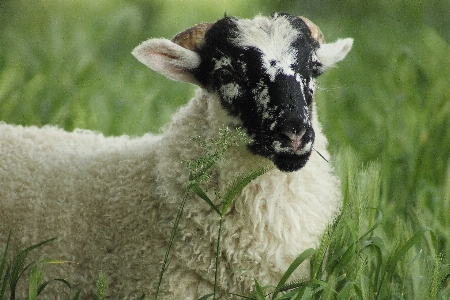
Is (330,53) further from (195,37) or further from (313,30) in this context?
(195,37)

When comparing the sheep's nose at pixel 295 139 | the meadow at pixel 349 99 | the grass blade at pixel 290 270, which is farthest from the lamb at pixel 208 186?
the grass blade at pixel 290 270

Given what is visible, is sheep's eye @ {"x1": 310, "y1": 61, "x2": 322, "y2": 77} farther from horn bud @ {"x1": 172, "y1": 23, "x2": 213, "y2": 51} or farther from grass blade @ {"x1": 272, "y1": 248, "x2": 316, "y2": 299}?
grass blade @ {"x1": 272, "y1": 248, "x2": 316, "y2": 299}

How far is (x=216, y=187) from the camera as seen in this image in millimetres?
3363

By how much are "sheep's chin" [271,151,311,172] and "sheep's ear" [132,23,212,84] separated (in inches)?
26.5

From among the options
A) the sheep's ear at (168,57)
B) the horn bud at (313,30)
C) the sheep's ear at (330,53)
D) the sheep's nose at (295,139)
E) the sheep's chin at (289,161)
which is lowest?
the sheep's chin at (289,161)

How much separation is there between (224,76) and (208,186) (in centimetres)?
53

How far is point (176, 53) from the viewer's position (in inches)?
133

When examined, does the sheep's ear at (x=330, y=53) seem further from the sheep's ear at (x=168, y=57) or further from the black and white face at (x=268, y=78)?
the sheep's ear at (x=168, y=57)

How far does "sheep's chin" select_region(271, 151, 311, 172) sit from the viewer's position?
3.01 meters

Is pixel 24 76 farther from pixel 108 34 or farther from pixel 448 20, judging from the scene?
pixel 448 20

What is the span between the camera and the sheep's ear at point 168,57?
3.36 m

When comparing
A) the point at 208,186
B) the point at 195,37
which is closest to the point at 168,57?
the point at 195,37

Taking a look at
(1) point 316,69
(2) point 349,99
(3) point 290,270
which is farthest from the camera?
(2) point 349,99

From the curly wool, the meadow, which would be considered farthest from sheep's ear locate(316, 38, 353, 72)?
the curly wool
